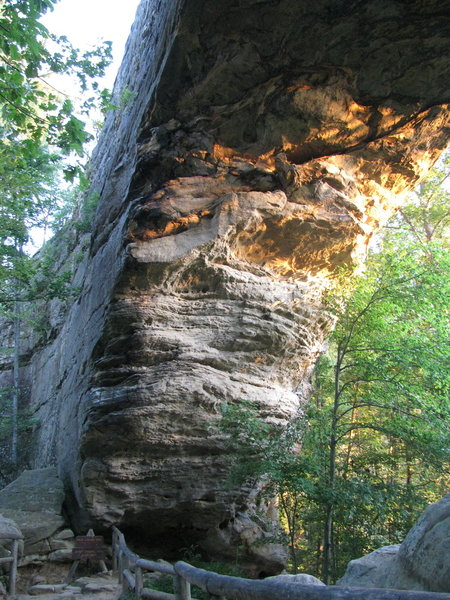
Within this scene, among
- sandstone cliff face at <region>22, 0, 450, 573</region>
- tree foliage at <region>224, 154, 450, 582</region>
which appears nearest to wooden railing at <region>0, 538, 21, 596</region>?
sandstone cliff face at <region>22, 0, 450, 573</region>

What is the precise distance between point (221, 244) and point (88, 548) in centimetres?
617

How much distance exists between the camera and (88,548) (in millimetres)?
8445

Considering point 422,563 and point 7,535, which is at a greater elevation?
point 422,563

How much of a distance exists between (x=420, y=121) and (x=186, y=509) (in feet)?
29.5

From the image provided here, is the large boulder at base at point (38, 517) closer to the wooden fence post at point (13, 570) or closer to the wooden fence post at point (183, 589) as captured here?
the wooden fence post at point (13, 570)

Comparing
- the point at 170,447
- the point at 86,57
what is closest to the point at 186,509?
the point at 170,447

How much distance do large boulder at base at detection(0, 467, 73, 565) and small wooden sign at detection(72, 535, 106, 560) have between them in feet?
2.81

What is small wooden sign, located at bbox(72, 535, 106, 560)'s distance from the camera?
27.5ft

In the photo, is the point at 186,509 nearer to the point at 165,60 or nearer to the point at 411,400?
the point at 411,400

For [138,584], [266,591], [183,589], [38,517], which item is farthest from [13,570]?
[266,591]

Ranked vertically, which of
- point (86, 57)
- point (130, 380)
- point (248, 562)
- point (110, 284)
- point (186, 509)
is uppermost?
point (86, 57)

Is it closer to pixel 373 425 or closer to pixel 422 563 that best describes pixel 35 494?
pixel 373 425

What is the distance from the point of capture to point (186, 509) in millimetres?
9148

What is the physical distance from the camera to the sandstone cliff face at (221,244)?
8.15 meters
